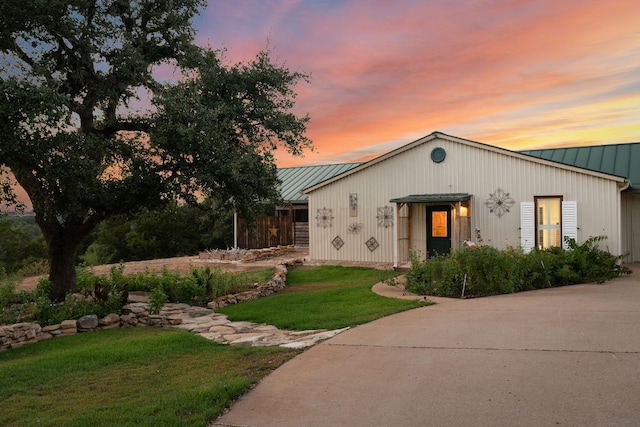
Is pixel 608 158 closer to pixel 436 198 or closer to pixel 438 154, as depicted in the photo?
pixel 438 154

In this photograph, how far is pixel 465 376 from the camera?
5.43m

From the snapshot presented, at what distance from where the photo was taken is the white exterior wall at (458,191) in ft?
52.3

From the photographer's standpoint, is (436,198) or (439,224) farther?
(439,224)

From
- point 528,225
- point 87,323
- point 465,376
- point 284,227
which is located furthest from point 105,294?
point 284,227

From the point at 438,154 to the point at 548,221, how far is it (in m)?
4.27

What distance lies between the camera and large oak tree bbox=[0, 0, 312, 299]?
948cm

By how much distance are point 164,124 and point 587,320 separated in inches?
340

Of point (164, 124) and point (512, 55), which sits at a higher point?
point (512, 55)

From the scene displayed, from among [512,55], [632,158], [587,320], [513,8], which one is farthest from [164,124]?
[632,158]

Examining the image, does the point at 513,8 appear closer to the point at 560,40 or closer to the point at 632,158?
the point at 560,40

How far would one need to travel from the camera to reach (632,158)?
1916 centimetres

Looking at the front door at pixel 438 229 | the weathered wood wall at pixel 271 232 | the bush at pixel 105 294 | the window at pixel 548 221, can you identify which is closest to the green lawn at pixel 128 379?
the bush at pixel 105 294

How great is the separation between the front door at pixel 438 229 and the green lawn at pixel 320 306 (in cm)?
386

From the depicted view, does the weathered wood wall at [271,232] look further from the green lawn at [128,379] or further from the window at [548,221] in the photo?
the green lawn at [128,379]
